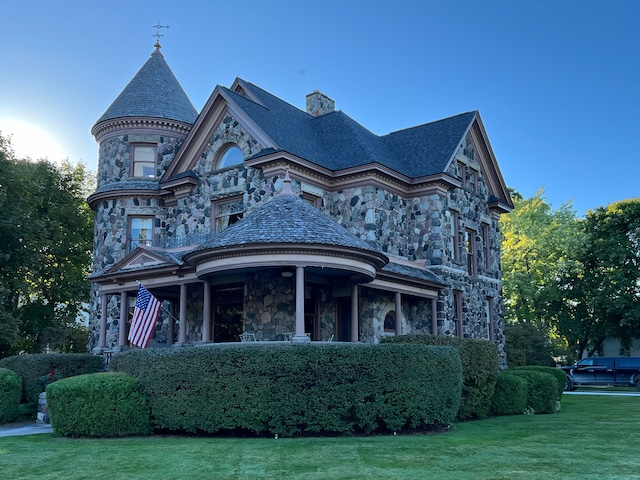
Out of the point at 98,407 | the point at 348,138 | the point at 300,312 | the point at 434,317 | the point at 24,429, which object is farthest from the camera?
the point at 348,138

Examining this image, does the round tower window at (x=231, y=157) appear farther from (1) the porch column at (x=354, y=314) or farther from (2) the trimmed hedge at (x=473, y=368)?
(2) the trimmed hedge at (x=473, y=368)

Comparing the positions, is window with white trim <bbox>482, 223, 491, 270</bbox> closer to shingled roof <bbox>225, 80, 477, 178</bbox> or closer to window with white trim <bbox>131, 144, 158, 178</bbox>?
shingled roof <bbox>225, 80, 477, 178</bbox>

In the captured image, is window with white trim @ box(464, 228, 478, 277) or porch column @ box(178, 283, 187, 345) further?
window with white trim @ box(464, 228, 478, 277)

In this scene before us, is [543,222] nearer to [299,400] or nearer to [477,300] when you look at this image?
[477,300]

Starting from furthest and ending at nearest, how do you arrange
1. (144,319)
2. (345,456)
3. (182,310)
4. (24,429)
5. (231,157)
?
(231,157) → (182,310) → (144,319) → (24,429) → (345,456)

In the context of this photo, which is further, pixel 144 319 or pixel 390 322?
pixel 390 322

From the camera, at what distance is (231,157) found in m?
22.8

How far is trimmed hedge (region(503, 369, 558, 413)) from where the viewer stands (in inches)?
732

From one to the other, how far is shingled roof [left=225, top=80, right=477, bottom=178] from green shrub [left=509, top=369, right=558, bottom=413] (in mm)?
8739

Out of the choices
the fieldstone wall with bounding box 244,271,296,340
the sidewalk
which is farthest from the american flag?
the sidewalk

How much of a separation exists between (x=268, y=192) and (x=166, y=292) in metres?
5.27

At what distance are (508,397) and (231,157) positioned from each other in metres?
12.1

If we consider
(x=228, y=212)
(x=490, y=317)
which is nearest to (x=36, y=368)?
(x=228, y=212)

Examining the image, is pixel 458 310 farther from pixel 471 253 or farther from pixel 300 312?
pixel 300 312
